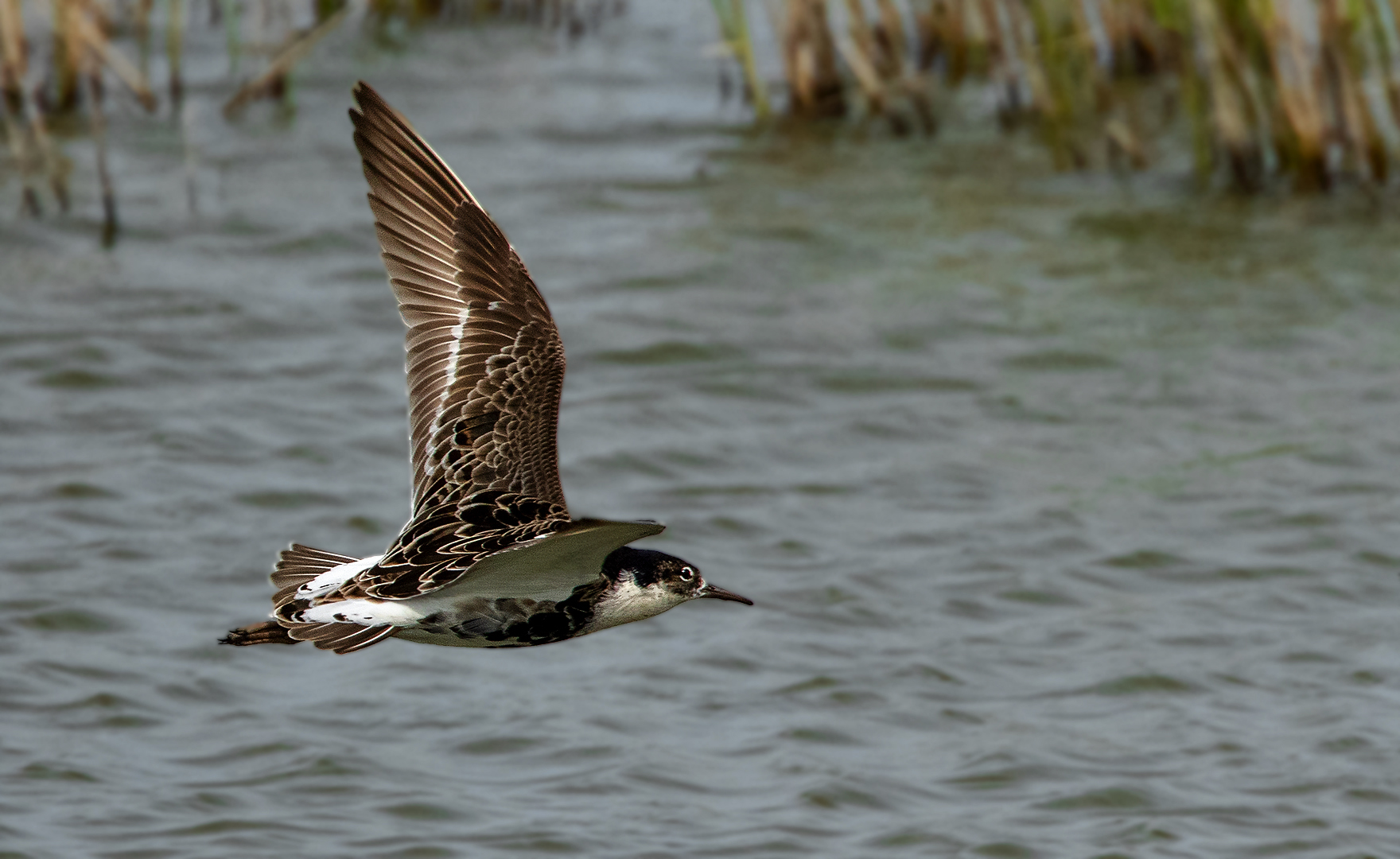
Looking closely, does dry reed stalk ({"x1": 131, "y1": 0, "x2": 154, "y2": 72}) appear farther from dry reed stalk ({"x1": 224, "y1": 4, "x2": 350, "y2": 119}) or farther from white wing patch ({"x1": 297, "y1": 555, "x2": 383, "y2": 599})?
white wing patch ({"x1": 297, "y1": 555, "x2": 383, "y2": 599})

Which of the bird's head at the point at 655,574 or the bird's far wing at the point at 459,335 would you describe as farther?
the bird's far wing at the point at 459,335

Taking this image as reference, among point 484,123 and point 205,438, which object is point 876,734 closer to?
point 205,438

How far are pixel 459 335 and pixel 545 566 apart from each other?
1.02m

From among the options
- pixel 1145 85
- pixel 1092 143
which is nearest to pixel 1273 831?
pixel 1092 143

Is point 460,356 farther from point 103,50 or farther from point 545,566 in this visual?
point 103,50

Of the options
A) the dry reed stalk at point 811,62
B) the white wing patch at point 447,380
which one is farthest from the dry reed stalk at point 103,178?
the white wing patch at point 447,380

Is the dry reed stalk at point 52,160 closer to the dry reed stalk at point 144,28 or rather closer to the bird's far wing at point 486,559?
the dry reed stalk at point 144,28

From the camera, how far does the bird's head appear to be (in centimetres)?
491

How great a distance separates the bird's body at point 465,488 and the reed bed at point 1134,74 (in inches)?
213

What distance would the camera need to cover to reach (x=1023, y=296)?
9.82m

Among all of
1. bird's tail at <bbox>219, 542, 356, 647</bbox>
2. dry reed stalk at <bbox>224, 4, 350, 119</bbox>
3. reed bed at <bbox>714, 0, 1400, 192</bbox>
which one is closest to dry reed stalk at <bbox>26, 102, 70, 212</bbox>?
dry reed stalk at <bbox>224, 4, 350, 119</bbox>

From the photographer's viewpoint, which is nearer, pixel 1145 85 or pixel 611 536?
pixel 611 536

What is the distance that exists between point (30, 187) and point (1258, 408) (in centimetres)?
585

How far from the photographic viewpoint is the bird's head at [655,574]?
16.1 feet
